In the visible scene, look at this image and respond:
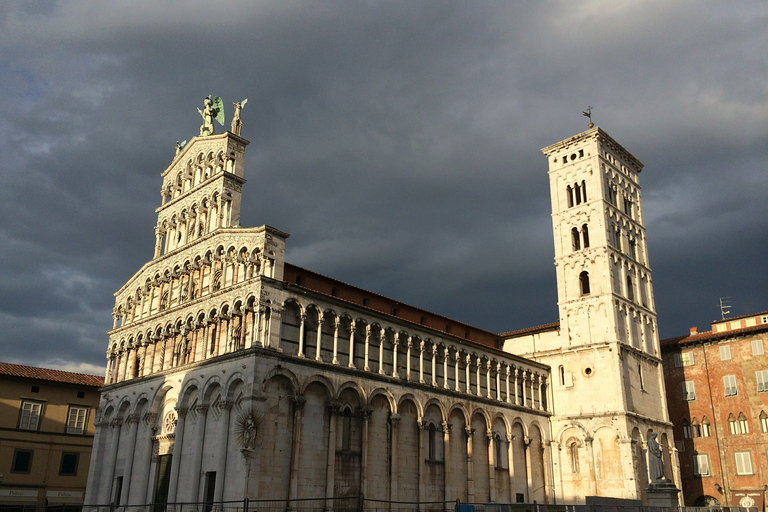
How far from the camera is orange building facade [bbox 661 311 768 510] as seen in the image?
47562 millimetres

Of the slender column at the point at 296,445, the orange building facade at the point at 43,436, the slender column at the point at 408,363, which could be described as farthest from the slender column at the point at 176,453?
the orange building facade at the point at 43,436

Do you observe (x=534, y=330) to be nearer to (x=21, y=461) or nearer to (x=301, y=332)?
(x=301, y=332)

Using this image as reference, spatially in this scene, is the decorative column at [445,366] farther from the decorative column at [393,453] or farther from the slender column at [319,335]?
the slender column at [319,335]

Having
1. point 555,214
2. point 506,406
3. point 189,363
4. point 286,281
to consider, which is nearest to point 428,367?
point 506,406

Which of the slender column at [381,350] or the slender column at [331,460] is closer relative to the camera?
the slender column at [331,460]

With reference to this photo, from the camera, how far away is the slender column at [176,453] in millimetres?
32125

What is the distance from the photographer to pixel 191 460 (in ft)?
105

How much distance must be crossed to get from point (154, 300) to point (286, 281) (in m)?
11.5

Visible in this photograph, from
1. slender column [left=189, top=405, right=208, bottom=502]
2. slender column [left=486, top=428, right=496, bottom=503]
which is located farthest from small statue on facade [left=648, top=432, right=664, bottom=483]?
slender column [left=189, top=405, right=208, bottom=502]

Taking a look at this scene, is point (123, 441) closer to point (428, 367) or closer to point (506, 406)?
point (428, 367)

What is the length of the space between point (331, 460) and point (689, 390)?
34.4 m

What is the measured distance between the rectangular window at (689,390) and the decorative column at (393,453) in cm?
2909

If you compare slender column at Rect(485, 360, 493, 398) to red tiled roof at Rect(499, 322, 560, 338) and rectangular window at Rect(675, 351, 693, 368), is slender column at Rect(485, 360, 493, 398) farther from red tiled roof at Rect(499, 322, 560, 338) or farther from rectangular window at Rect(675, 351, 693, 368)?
rectangular window at Rect(675, 351, 693, 368)

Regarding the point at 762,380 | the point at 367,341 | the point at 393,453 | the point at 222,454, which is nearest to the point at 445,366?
the point at 367,341
